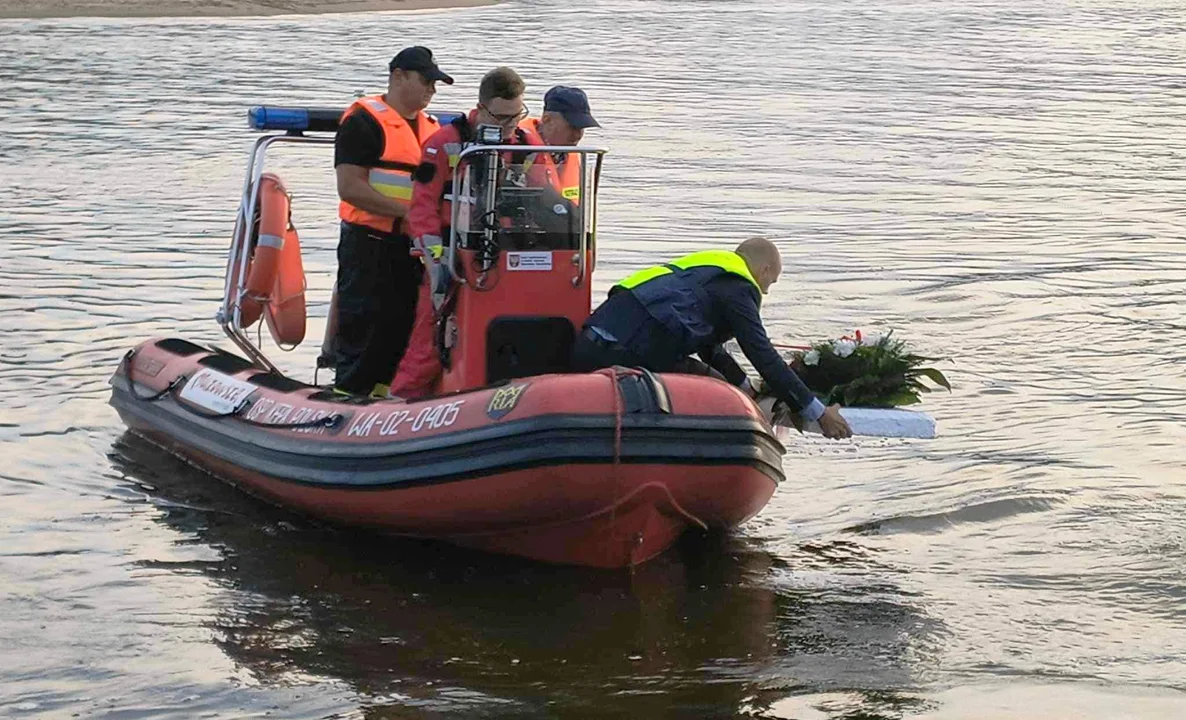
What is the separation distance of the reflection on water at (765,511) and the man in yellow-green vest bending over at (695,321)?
676 millimetres

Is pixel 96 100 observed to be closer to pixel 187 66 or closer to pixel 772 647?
pixel 187 66

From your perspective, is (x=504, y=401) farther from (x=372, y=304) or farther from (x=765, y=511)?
(x=765, y=511)

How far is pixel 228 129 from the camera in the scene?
52.6ft

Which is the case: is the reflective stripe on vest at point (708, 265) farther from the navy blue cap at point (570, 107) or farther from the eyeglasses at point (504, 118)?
the eyeglasses at point (504, 118)

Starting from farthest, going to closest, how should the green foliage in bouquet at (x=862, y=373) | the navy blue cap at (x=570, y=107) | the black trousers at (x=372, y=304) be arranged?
the black trousers at (x=372, y=304), the green foliage in bouquet at (x=862, y=373), the navy blue cap at (x=570, y=107)

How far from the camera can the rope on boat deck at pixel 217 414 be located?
6094 millimetres

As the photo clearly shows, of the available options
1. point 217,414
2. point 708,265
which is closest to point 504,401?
point 708,265

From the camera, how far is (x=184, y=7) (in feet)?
96.1

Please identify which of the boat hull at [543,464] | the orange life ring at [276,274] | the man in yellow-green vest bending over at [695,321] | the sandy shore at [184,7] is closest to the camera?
the boat hull at [543,464]

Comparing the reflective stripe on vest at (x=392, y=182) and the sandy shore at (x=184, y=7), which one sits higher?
the sandy shore at (x=184, y=7)

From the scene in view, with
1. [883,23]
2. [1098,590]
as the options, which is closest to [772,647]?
[1098,590]

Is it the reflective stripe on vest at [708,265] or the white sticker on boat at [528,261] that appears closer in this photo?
the reflective stripe on vest at [708,265]

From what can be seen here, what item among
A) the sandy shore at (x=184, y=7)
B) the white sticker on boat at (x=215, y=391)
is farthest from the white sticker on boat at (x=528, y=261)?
the sandy shore at (x=184, y=7)

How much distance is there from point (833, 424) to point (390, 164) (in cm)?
198
